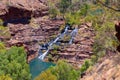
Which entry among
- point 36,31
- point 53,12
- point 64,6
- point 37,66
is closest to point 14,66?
point 37,66

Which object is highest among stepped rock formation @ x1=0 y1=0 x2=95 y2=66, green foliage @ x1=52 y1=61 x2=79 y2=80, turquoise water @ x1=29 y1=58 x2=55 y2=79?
green foliage @ x1=52 y1=61 x2=79 y2=80

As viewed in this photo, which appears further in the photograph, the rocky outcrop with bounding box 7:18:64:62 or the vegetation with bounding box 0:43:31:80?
the rocky outcrop with bounding box 7:18:64:62

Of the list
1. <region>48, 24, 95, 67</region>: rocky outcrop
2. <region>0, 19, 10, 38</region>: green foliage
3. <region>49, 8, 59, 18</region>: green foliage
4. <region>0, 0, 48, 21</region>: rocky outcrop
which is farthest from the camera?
<region>0, 0, 48, 21</region>: rocky outcrop

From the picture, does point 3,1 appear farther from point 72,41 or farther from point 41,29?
point 72,41

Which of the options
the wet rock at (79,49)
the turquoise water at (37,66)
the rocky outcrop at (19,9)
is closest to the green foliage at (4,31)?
the rocky outcrop at (19,9)

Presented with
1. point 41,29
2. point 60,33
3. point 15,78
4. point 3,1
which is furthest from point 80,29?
point 15,78

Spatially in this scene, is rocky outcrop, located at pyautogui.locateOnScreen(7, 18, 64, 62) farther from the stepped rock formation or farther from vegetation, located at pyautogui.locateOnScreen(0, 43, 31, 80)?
vegetation, located at pyautogui.locateOnScreen(0, 43, 31, 80)

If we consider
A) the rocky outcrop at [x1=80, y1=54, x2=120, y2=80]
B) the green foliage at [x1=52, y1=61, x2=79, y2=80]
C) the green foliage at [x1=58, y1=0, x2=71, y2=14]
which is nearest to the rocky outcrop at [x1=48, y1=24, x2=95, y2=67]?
the green foliage at [x1=52, y1=61, x2=79, y2=80]

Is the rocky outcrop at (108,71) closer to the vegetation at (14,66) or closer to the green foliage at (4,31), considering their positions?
the vegetation at (14,66)
